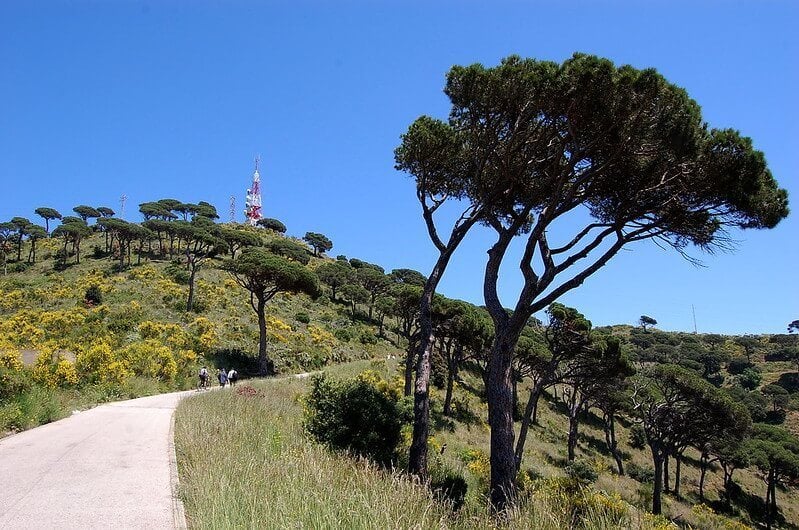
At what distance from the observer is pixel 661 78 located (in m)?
7.91

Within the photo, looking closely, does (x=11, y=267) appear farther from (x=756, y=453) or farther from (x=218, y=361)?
(x=756, y=453)

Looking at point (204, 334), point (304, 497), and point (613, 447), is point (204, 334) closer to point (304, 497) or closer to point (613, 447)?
point (304, 497)

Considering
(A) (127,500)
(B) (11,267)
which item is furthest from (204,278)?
(A) (127,500)

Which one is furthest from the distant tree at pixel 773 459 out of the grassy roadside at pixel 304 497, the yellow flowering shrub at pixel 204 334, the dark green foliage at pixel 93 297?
the dark green foliage at pixel 93 297

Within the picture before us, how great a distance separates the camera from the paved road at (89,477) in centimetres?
408

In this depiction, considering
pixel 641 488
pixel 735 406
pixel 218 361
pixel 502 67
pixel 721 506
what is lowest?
pixel 721 506

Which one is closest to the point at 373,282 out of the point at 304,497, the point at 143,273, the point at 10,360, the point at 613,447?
the point at 143,273

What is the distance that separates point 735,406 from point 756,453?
995 cm

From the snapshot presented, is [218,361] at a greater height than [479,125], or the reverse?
[479,125]

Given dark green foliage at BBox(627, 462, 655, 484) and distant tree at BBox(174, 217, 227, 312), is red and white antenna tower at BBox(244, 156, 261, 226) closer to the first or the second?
distant tree at BBox(174, 217, 227, 312)

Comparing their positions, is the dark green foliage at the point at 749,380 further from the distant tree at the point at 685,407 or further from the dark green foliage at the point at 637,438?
the distant tree at the point at 685,407

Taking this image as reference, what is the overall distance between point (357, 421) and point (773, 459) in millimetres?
39898

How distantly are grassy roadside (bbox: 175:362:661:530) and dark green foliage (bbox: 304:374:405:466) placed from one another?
1472mm

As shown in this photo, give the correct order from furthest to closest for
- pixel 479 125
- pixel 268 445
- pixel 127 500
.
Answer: pixel 479 125, pixel 268 445, pixel 127 500
